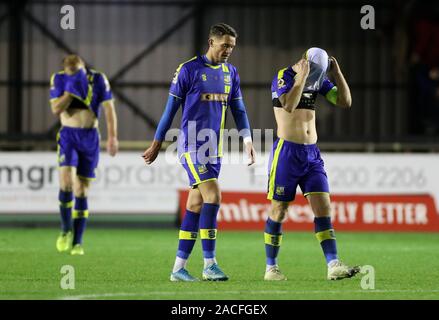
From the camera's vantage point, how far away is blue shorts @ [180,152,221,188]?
9469mm

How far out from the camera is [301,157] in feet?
31.5

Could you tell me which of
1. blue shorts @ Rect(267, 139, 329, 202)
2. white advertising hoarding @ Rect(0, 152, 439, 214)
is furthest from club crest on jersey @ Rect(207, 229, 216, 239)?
white advertising hoarding @ Rect(0, 152, 439, 214)

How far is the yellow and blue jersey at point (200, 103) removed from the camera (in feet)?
31.2

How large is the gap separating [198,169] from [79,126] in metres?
3.74

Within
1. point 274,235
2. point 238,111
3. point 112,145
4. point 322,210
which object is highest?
point 238,111

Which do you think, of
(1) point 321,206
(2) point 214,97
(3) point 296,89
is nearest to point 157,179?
(2) point 214,97

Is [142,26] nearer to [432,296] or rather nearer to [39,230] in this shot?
[39,230]

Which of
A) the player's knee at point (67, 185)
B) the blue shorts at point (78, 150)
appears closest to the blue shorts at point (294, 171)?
the blue shorts at point (78, 150)

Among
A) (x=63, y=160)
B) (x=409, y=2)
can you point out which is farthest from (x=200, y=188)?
(x=409, y=2)

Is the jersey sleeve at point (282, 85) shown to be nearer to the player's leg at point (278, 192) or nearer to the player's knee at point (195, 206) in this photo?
the player's leg at point (278, 192)

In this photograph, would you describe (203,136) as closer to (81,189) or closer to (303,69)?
(303,69)

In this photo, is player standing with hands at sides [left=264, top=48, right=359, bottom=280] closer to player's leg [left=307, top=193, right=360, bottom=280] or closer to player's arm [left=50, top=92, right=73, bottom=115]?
player's leg [left=307, top=193, right=360, bottom=280]

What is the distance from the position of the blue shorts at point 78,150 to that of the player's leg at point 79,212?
3.6 inches

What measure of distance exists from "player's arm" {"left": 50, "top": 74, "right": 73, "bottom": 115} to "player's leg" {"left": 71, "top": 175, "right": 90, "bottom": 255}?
→ 839 millimetres
